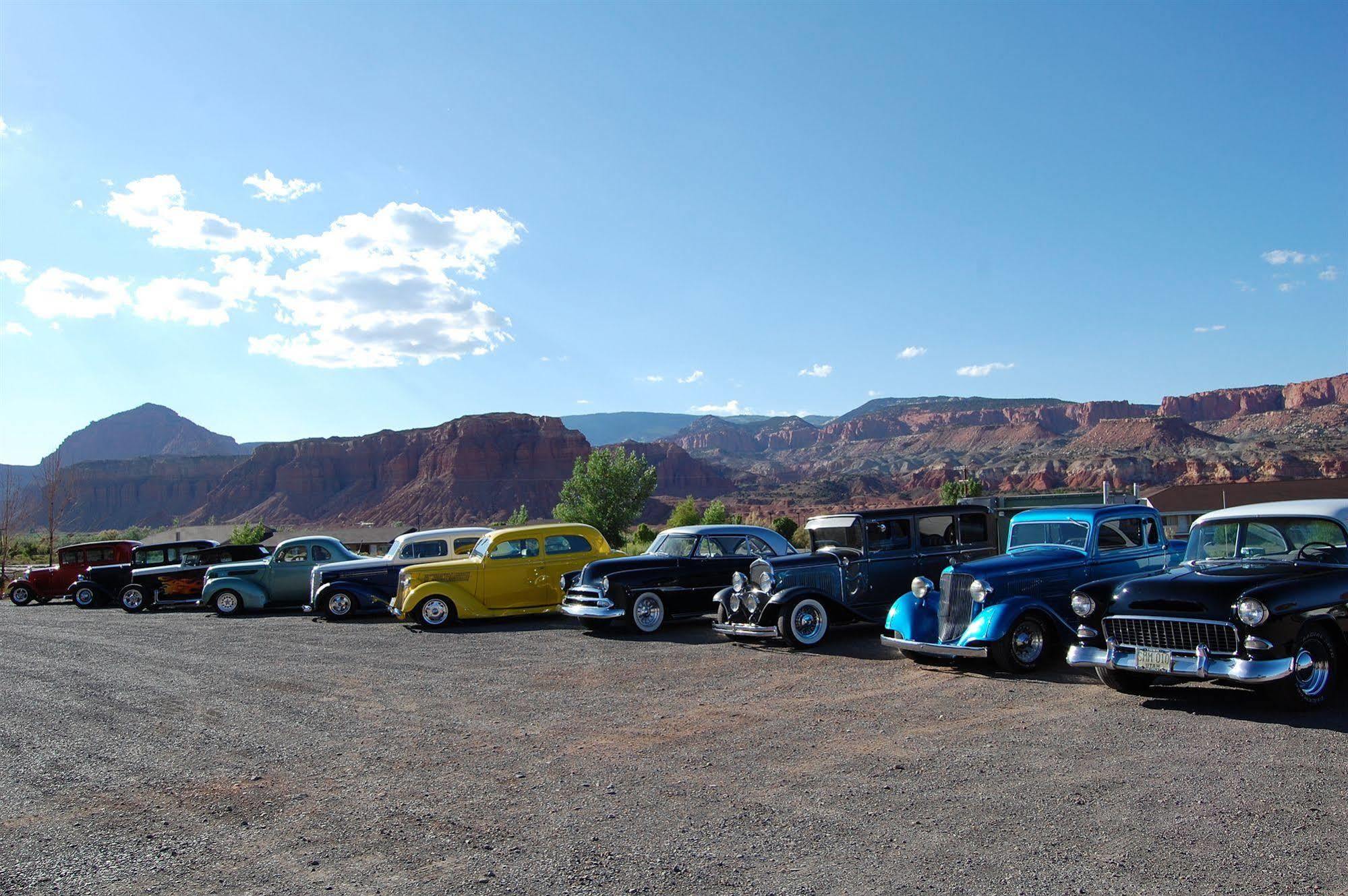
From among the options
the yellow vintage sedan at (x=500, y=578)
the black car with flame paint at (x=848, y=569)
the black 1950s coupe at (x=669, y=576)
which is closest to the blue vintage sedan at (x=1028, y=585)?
the black car with flame paint at (x=848, y=569)

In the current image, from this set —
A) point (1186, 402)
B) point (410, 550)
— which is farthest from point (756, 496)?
point (410, 550)

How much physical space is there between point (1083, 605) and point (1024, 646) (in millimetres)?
1165

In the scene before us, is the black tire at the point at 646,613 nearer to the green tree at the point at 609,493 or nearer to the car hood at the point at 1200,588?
the car hood at the point at 1200,588

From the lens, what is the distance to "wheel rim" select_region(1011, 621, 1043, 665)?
977 centimetres

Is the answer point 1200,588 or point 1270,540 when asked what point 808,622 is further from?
point 1270,540

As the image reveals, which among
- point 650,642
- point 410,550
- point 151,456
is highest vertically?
point 151,456

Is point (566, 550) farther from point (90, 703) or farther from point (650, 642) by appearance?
point (90, 703)

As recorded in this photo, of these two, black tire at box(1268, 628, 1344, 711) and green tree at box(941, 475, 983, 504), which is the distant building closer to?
black tire at box(1268, 628, 1344, 711)

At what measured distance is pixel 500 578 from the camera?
16.5m

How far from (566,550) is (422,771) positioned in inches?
408

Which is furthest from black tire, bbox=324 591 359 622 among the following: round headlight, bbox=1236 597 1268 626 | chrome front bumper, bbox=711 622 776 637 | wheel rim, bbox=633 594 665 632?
round headlight, bbox=1236 597 1268 626

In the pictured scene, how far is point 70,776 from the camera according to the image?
6871 mm

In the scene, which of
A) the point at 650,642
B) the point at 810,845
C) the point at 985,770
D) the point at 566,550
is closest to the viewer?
the point at 810,845

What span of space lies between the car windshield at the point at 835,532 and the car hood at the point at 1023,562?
249 cm
